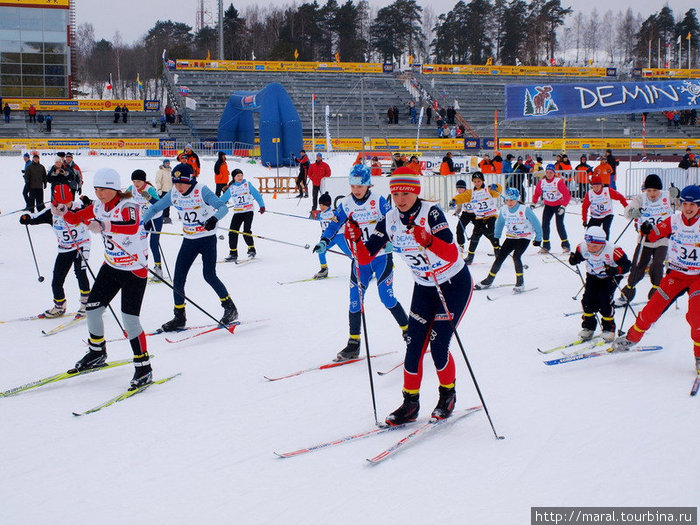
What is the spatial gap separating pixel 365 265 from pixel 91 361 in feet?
8.51

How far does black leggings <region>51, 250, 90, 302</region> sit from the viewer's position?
799 cm

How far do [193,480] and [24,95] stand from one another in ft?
150

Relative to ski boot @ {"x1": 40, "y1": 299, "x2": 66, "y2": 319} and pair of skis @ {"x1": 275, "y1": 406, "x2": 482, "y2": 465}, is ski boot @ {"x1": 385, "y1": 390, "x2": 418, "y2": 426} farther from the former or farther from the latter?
ski boot @ {"x1": 40, "y1": 299, "x2": 66, "y2": 319}

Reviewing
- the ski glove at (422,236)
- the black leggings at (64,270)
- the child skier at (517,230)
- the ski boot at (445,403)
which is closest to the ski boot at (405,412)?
the ski boot at (445,403)

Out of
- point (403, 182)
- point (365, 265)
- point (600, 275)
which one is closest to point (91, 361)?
point (365, 265)

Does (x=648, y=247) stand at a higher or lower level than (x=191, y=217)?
lower

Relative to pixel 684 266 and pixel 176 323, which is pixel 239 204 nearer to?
pixel 176 323

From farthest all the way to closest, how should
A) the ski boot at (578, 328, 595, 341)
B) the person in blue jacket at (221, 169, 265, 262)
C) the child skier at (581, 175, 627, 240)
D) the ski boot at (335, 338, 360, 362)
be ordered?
A: the person in blue jacket at (221, 169, 265, 262), the child skier at (581, 175, 627, 240), the ski boot at (578, 328, 595, 341), the ski boot at (335, 338, 360, 362)

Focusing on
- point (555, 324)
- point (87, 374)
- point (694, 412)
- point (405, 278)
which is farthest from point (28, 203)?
point (694, 412)

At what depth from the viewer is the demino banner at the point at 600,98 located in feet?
62.1

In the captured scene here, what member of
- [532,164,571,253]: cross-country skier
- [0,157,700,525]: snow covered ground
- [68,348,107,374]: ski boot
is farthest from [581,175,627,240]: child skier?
[68,348,107,374]: ski boot

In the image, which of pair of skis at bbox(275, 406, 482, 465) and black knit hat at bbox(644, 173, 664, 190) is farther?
black knit hat at bbox(644, 173, 664, 190)

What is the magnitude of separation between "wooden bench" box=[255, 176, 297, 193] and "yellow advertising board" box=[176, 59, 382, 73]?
20427mm

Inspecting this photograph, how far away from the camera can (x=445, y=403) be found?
4.64 m
